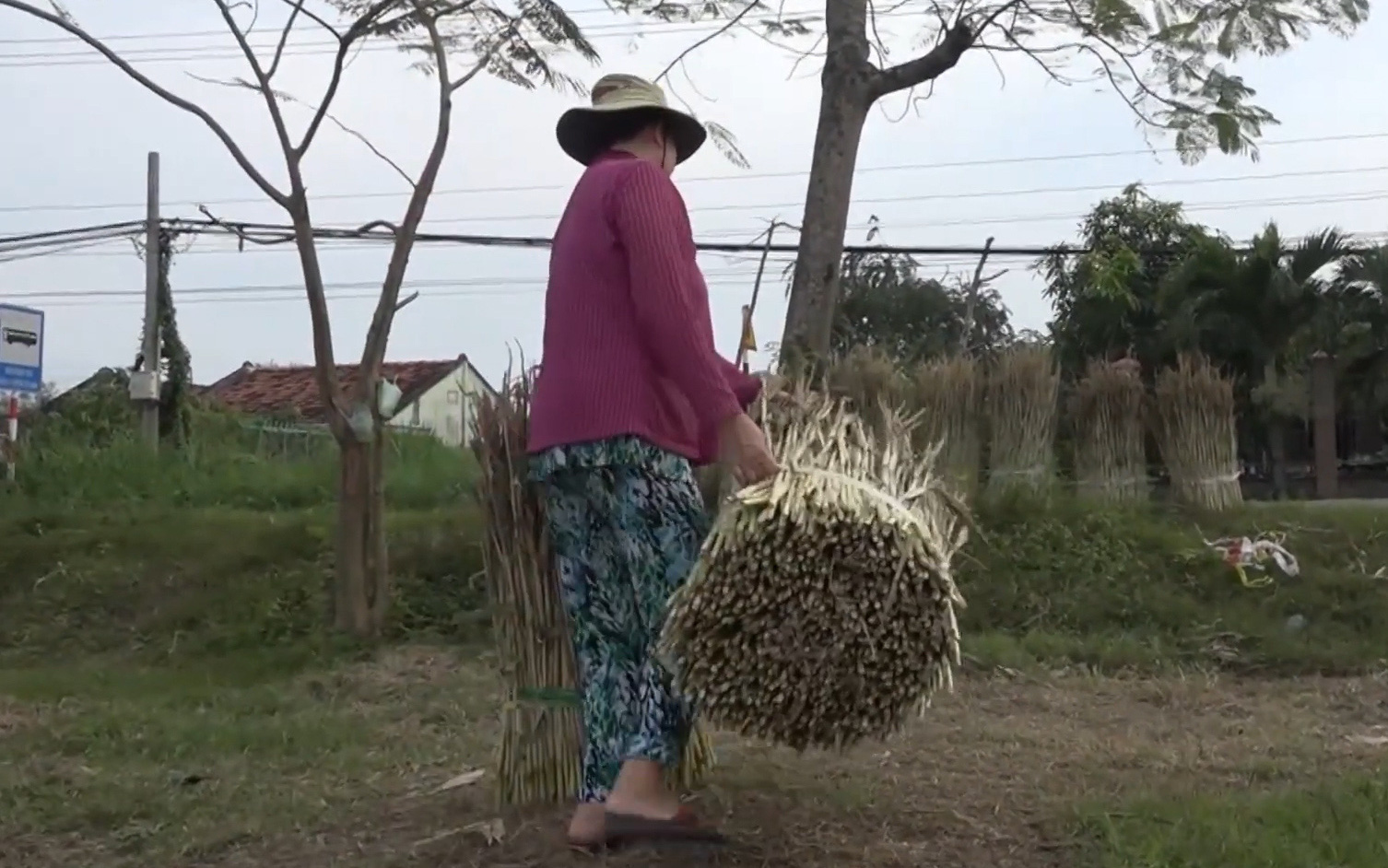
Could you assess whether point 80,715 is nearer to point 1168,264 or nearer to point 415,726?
point 415,726

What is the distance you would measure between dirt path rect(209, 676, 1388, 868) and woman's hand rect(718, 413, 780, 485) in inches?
31.5

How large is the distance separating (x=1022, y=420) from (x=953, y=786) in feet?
15.9

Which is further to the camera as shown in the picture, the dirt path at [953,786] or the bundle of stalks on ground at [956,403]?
the bundle of stalks on ground at [956,403]

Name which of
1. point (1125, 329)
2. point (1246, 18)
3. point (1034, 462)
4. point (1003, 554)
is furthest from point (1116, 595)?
point (1125, 329)

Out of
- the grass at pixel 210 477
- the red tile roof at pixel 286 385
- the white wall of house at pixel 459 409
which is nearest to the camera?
the white wall of house at pixel 459 409

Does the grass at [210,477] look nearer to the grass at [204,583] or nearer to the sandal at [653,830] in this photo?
the grass at [204,583]

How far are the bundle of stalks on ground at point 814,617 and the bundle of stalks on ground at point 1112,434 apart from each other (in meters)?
6.02

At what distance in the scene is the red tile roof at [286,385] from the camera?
94.5 ft

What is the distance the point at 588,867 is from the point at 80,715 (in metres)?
3.40

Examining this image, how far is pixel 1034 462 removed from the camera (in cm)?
841

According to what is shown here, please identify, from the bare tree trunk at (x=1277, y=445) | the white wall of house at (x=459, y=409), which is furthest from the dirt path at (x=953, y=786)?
the bare tree trunk at (x=1277, y=445)

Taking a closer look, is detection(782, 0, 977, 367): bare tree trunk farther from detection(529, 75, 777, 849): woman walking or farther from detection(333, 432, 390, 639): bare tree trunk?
detection(529, 75, 777, 849): woman walking

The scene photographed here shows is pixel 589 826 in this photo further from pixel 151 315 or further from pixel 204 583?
pixel 151 315

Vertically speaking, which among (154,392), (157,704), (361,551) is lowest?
(157,704)
